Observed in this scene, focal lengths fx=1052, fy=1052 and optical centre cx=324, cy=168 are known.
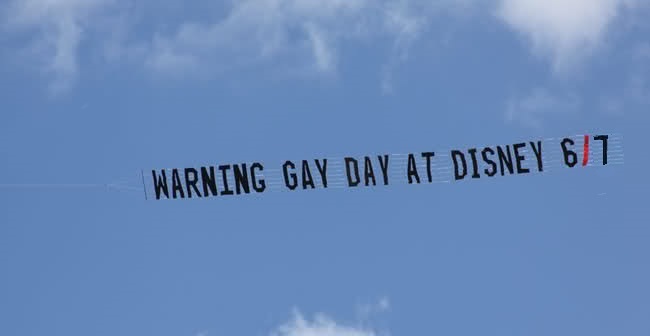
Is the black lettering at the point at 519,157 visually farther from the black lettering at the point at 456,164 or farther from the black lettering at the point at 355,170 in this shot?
the black lettering at the point at 355,170

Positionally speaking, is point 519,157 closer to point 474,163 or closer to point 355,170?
point 474,163

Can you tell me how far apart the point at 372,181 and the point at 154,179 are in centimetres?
912

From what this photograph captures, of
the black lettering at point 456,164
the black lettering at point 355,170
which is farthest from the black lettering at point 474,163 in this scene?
the black lettering at point 355,170

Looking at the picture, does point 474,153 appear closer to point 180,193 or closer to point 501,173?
point 501,173

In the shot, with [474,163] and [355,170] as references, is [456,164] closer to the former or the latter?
[474,163]

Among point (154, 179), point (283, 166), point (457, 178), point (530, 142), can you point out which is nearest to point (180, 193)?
point (154, 179)

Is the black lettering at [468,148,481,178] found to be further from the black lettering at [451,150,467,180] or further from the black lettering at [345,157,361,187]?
the black lettering at [345,157,361,187]

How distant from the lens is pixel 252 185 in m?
44.1

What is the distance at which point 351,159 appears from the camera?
44.8 m

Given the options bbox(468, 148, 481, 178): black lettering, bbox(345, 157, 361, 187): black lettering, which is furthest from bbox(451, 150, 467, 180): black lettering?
bbox(345, 157, 361, 187): black lettering

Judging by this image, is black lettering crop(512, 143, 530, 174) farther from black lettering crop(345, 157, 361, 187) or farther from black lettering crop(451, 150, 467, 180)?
black lettering crop(345, 157, 361, 187)

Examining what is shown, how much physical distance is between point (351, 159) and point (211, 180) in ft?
19.6

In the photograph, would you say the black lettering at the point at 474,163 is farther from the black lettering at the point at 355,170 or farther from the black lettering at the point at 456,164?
the black lettering at the point at 355,170

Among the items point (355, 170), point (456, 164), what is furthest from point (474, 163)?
point (355, 170)
